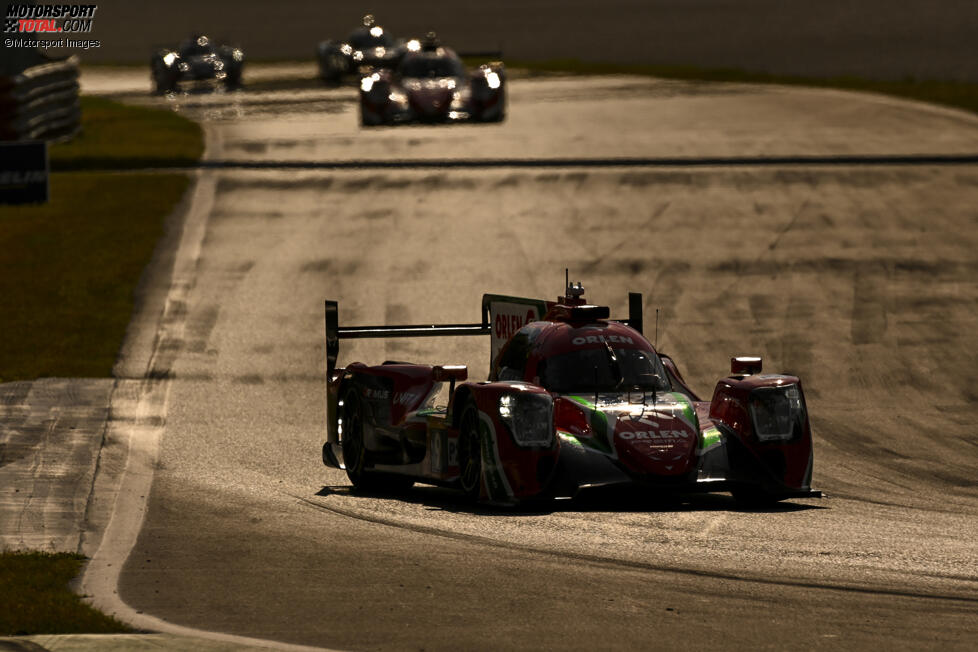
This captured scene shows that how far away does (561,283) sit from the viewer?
77.9ft

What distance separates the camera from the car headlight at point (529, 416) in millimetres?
11539

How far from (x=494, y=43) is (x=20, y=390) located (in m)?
54.4

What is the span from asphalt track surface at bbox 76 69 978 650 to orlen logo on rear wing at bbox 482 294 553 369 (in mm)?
1847

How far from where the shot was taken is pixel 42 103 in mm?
36812

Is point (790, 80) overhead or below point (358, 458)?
overhead

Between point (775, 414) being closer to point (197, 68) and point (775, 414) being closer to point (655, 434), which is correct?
point (655, 434)

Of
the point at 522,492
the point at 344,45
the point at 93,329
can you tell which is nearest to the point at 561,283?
the point at 93,329

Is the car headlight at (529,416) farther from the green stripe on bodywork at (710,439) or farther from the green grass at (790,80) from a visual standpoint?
the green grass at (790,80)

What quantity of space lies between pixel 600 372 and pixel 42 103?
26974 millimetres

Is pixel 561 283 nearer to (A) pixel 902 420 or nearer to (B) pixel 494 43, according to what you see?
(A) pixel 902 420

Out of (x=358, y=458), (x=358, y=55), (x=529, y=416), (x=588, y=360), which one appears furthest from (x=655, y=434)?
(x=358, y=55)

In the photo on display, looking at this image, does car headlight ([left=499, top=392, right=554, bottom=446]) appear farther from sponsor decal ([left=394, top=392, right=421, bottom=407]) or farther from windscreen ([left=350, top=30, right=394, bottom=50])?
windscreen ([left=350, top=30, right=394, bottom=50])

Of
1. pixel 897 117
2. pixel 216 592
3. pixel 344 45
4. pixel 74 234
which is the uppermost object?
pixel 344 45

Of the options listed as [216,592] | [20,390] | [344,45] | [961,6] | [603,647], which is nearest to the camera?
[603,647]
